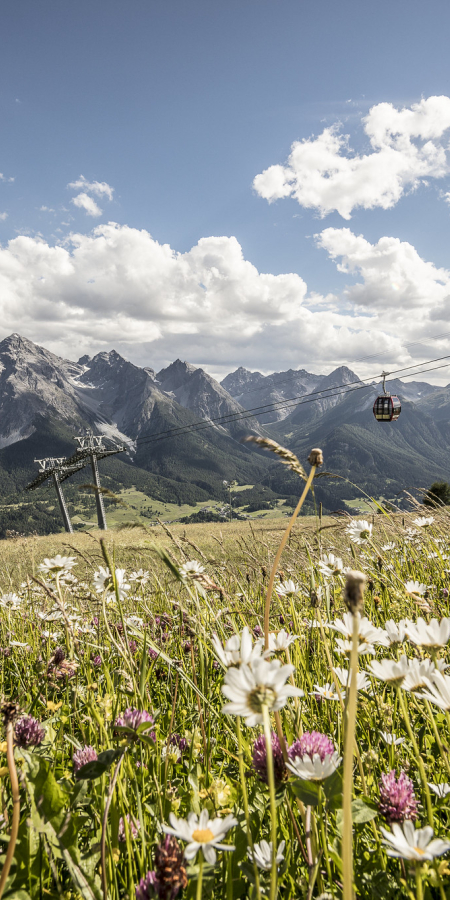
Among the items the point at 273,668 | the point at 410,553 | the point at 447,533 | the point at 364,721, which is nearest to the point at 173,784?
the point at 364,721

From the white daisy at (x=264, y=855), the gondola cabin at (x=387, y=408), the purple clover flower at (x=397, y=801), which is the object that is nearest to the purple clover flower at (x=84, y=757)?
the white daisy at (x=264, y=855)

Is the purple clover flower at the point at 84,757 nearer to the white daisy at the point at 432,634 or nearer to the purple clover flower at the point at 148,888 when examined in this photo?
the purple clover flower at the point at 148,888

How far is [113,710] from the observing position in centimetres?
211

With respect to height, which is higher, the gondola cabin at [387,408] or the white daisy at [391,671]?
the gondola cabin at [387,408]

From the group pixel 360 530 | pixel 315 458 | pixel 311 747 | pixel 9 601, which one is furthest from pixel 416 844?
pixel 9 601

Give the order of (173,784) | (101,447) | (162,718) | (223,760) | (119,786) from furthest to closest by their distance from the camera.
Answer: (101,447) < (162,718) < (223,760) < (173,784) < (119,786)

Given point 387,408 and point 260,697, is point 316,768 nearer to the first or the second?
point 260,697

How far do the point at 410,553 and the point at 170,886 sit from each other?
4.74 m

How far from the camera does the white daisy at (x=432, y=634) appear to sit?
1180mm

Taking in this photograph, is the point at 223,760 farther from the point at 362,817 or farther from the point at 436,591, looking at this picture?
the point at 436,591

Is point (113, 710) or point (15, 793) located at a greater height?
point (15, 793)

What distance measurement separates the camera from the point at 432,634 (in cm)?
119

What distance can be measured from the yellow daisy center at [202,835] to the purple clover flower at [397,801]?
2.16ft

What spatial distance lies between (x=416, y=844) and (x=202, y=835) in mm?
480
